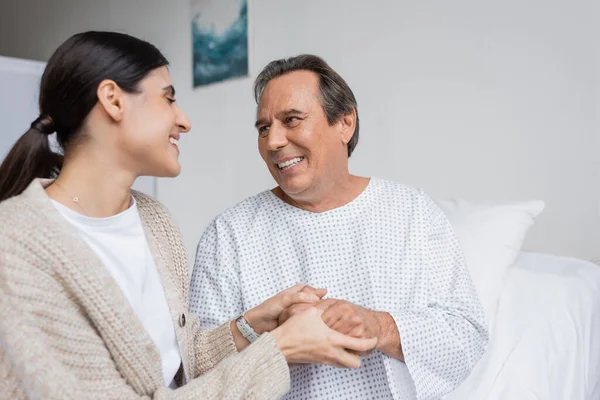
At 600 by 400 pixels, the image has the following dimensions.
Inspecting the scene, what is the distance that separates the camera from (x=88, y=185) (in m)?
1.08

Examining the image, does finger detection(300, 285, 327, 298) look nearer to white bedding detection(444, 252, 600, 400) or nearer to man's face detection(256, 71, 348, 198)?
man's face detection(256, 71, 348, 198)

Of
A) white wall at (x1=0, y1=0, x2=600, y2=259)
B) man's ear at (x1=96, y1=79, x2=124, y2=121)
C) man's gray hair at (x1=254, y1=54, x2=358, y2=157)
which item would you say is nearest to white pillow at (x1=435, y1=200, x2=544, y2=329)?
white wall at (x1=0, y1=0, x2=600, y2=259)

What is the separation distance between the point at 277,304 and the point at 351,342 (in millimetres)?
178

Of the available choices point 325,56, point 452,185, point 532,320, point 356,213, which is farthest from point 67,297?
point 325,56

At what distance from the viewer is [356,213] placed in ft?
4.91

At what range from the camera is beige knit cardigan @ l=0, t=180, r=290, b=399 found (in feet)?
2.97

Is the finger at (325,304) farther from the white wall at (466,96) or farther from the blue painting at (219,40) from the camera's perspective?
the blue painting at (219,40)

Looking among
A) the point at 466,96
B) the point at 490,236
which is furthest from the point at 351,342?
the point at 466,96

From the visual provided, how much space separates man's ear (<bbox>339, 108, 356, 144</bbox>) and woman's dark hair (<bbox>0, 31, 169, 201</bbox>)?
0.53m

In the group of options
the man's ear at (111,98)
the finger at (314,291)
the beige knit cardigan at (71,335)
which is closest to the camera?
the beige knit cardigan at (71,335)

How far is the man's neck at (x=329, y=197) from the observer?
4.89 ft

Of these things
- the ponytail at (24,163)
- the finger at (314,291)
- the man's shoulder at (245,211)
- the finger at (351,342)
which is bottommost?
the finger at (351,342)

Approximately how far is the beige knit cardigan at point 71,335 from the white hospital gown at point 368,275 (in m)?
0.31

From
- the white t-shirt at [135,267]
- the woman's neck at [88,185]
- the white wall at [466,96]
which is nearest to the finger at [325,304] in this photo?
the white t-shirt at [135,267]
